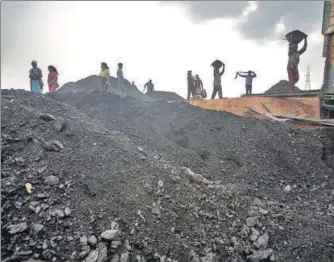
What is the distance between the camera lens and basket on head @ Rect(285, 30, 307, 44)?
945cm

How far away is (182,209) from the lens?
427 centimetres

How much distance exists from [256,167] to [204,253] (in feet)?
9.23

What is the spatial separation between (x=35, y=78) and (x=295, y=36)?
300 inches

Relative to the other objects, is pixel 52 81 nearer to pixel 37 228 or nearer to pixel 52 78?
pixel 52 78

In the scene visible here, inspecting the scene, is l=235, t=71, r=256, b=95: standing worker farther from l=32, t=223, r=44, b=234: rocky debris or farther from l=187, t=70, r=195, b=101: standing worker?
l=32, t=223, r=44, b=234: rocky debris

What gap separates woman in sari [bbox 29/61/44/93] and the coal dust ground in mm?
2385

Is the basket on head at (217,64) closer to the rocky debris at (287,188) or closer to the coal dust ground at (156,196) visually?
the coal dust ground at (156,196)

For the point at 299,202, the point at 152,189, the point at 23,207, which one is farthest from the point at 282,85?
the point at 23,207

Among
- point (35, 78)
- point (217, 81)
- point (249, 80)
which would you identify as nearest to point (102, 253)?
point (35, 78)

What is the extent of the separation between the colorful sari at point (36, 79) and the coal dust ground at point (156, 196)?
7.85 feet

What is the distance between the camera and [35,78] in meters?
9.20

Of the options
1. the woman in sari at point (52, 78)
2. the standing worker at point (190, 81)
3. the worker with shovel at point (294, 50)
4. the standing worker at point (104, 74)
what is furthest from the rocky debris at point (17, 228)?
the standing worker at point (190, 81)

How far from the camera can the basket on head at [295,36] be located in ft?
31.0

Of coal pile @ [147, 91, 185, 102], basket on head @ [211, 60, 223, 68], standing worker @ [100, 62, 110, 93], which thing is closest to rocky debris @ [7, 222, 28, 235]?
standing worker @ [100, 62, 110, 93]
